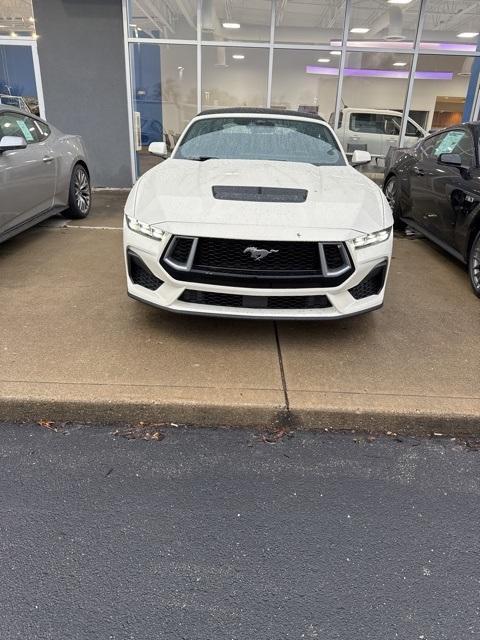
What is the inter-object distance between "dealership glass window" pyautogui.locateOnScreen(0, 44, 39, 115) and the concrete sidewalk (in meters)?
6.42

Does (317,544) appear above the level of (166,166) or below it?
below

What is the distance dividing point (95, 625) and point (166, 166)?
11.7 ft

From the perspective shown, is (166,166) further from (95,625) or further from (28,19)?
(28,19)

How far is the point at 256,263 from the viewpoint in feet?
11.0

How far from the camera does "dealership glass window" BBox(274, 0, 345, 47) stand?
9.74 m

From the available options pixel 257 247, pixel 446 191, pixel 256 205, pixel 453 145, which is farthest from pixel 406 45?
pixel 257 247

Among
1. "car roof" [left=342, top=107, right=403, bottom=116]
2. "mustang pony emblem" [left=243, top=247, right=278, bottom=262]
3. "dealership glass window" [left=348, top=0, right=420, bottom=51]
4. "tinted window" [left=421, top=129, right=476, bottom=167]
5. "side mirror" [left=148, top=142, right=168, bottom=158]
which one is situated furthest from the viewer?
"car roof" [left=342, top=107, right=403, bottom=116]

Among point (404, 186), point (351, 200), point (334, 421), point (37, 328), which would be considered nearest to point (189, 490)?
point (334, 421)

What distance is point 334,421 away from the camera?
3029 millimetres

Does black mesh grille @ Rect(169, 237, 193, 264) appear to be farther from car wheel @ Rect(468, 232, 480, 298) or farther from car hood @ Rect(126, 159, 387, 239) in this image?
car wheel @ Rect(468, 232, 480, 298)

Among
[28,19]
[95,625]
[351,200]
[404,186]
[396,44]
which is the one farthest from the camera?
[396,44]

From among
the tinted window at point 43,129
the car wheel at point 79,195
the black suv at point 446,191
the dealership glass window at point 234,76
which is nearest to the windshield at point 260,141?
the black suv at point 446,191

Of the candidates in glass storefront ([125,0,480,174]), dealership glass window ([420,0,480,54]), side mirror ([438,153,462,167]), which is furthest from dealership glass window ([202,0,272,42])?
side mirror ([438,153,462,167])

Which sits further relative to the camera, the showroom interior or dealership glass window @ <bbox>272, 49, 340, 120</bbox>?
dealership glass window @ <bbox>272, 49, 340, 120</bbox>
